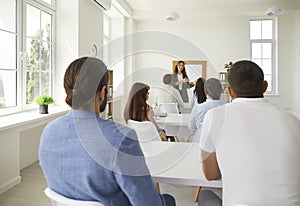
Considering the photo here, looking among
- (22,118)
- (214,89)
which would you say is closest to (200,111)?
(214,89)

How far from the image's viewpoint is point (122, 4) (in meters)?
7.08

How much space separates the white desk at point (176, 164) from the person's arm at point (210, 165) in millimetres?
60

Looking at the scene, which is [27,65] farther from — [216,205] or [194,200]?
[216,205]

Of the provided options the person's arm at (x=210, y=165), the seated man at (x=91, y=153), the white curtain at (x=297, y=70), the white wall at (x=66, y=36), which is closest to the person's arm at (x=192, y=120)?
the person's arm at (x=210, y=165)

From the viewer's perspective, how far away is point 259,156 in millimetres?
1225

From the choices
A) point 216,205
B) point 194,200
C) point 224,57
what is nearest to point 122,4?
point 224,57

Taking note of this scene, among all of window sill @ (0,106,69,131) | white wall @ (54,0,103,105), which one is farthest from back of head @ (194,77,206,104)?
white wall @ (54,0,103,105)

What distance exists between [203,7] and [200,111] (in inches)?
218

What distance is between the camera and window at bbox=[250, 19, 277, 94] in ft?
27.7

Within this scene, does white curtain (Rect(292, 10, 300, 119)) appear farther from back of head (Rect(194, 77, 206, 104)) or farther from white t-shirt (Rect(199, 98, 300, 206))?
white t-shirt (Rect(199, 98, 300, 206))

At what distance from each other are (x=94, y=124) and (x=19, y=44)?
3.21 metres

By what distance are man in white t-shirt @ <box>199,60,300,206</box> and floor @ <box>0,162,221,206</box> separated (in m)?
1.45

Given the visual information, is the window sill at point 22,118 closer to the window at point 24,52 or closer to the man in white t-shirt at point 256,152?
the window at point 24,52

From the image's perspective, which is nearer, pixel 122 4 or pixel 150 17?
pixel 122 4
